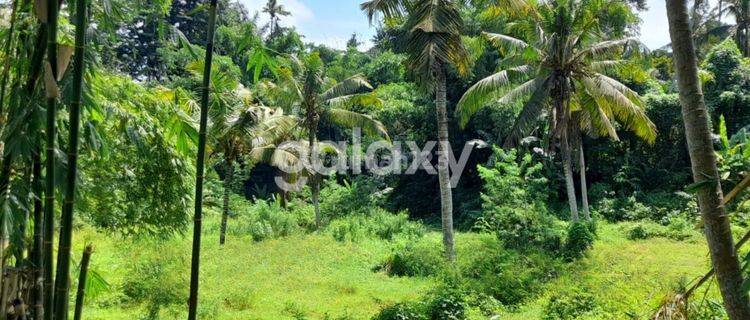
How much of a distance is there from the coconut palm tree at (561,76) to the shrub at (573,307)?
4818 millimetres

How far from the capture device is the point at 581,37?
11859 millimetres

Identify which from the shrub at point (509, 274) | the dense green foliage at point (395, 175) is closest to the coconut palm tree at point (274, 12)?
the dense green foliage at point (395, 175)

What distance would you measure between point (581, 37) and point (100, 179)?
33.7ft

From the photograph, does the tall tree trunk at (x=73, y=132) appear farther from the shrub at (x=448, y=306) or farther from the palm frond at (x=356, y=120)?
the palm frond at (x=356, y=120)

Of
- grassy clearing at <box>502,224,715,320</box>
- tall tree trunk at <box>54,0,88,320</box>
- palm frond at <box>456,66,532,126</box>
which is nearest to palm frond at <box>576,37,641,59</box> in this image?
palm frond at <box>456,66,532,126</box>

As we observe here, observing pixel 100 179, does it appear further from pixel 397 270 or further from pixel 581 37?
pixel 581 37

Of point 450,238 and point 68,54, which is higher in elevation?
point 68,54

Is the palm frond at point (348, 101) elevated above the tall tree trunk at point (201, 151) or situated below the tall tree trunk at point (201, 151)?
above

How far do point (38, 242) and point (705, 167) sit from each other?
2.81m

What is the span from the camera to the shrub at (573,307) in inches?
280

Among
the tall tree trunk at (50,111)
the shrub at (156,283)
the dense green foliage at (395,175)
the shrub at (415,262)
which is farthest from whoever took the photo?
the shrub at (415,262)

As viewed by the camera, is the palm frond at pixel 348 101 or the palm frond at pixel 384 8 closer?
the palm frond at pixel 384 8

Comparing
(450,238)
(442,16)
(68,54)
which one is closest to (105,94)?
(68,54)

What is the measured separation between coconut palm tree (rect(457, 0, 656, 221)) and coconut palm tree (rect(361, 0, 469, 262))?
1.64 meters
